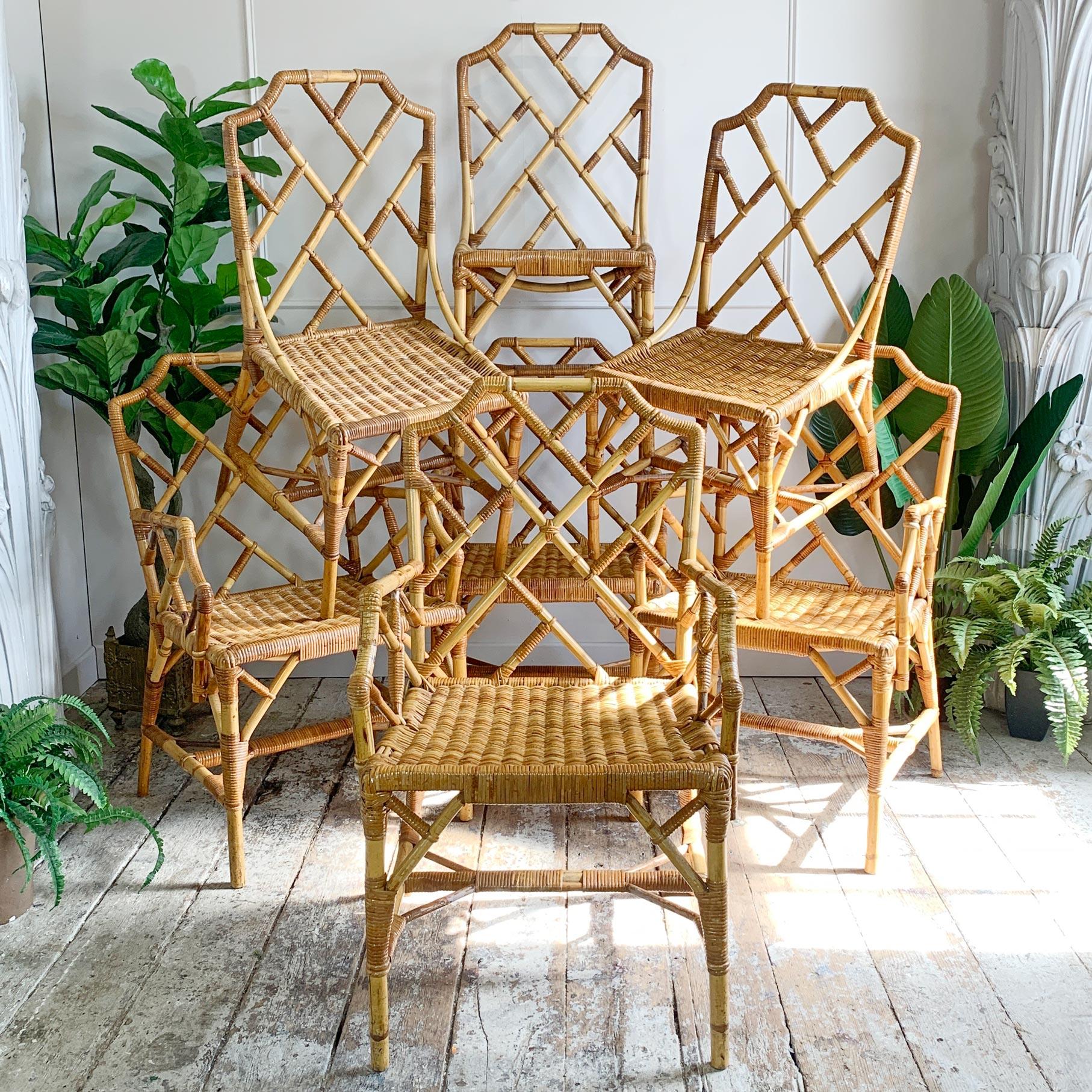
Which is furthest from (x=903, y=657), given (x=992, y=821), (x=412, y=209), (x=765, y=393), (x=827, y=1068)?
(x=412, y=209)

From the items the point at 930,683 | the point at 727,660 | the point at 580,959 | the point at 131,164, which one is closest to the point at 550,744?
the point at 727,660

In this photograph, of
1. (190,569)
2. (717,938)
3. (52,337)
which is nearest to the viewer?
(717,938)

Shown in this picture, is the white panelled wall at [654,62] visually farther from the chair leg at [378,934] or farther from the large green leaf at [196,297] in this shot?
the chair leg at [378,934]

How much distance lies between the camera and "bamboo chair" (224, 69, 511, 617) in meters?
2.45

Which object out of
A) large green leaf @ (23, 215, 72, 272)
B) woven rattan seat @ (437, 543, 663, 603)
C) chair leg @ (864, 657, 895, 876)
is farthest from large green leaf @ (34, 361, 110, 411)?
chair leg @ (864, 657, 895, 876)

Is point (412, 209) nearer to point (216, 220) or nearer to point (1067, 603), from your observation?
point (216, 220)

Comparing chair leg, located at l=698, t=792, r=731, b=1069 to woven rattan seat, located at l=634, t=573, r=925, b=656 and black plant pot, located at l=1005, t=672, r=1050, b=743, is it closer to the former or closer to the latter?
woven rattan seat, located at l=634, t=573, r=925, b=656

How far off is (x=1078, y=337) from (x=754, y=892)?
162 cm

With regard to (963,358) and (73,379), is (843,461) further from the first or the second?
(73,379)

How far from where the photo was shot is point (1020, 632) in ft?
9.63

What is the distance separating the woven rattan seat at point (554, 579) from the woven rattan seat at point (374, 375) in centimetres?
38

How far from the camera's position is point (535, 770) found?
5.86ft

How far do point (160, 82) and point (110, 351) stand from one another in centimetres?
64

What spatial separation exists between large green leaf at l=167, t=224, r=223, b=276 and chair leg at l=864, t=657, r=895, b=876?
1748 millimetres
